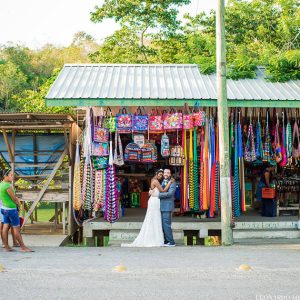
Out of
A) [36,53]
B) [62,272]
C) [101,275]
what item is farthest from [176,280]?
[36,53]

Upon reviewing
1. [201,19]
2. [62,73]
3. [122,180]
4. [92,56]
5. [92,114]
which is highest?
[201,19]

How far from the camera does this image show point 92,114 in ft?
40.3

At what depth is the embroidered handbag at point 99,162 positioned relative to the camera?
40.0ft

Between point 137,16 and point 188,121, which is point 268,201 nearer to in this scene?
point 188,121

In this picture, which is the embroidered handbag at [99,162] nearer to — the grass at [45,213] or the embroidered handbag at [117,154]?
the embroidered handbag at [117,154]

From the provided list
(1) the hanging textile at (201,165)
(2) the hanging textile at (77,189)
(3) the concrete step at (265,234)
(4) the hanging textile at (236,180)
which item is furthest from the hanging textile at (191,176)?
(2) the hanging textile at (77,189)

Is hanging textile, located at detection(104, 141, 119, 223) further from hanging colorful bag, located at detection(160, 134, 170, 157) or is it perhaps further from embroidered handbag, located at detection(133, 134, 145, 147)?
hanging colorful bag, located at detection(160, 134, 170, 157)

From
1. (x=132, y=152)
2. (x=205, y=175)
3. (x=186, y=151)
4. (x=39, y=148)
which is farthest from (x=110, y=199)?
(x=39, y=148)

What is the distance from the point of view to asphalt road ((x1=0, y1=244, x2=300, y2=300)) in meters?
6.57

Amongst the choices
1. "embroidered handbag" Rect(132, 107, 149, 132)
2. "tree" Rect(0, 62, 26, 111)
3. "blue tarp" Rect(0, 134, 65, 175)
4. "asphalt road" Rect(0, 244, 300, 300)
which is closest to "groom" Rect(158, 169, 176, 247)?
"asphalt road" Rect(0, 244, 300, 300)

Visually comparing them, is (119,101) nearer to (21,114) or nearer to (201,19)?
(21,114)

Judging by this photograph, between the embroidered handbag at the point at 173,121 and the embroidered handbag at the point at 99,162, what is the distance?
166 centimetres

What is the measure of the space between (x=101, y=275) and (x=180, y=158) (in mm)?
5265

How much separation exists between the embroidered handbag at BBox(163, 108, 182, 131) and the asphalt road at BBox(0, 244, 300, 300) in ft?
10.2
